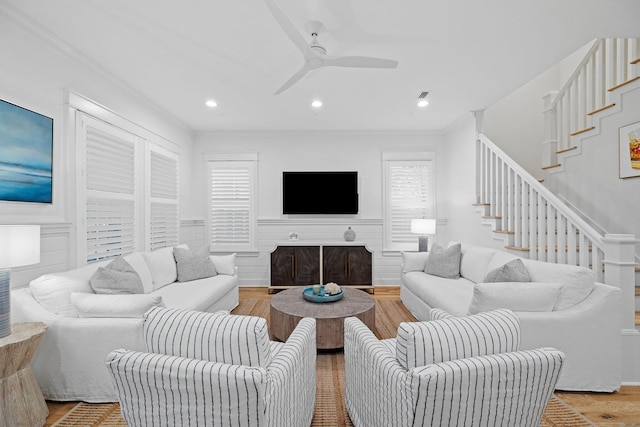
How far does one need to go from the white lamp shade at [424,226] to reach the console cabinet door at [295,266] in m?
1.59

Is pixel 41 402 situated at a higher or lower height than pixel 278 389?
lower

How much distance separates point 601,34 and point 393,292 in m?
3.95

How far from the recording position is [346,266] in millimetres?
5051

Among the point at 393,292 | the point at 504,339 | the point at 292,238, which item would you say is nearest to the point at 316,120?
the point at 292,238

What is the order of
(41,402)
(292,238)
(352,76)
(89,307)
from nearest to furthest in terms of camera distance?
1. (41,402)
2. (89,307)
3. (352,76)
4. (292,238)

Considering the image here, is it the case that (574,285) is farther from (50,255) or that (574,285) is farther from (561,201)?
(50,255)

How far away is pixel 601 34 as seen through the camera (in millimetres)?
2514

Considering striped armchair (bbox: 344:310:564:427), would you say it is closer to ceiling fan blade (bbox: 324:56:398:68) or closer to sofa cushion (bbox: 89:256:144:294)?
ceiling fan blade (bbox: 324:56:398:68)

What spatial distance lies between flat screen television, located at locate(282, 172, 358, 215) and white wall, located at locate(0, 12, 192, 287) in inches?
113

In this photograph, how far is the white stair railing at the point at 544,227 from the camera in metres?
2.34

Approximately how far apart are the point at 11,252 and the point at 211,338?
1.48 m

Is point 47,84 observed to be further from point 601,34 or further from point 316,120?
point 601,34

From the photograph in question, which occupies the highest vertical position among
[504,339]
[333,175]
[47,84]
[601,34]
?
[601,34]

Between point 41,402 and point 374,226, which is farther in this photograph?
point 374,226
